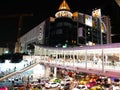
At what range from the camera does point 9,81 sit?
92.3 ft

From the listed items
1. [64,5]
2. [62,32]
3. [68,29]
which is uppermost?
[64,5]

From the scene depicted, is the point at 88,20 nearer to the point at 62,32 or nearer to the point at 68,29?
the point at 68,29

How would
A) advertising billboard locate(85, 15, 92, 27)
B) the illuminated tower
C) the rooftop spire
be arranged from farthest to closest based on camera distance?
the rooftop spire, advertising billboard locate(85, 15, 92, 27), the illuminated tower

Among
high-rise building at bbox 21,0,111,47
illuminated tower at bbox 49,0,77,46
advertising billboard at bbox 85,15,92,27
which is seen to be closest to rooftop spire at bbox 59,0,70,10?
high-rise building at bbox 21,0,111,47

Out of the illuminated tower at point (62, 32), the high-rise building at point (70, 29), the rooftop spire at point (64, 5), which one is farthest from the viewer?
the rooftop spire at point (64, 5)

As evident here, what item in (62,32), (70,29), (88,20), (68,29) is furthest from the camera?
(88,20)

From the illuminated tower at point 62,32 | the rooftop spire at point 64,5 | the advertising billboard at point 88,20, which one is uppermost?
the rooftop spire at point 64,5

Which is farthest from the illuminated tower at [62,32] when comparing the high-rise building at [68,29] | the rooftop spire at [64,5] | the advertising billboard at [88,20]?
the rooftop spire at [64,5]

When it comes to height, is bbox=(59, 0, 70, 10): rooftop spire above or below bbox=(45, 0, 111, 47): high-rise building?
above

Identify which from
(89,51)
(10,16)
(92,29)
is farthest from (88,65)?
(10,16)

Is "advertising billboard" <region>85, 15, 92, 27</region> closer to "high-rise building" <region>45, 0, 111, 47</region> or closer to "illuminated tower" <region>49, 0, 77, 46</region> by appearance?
"high-rise building" <region>45, 0, 111, 47</region>

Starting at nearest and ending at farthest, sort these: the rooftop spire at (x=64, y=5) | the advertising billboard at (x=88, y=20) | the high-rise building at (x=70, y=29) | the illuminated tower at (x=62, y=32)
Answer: the illuminated tower at (x=62, y=32), the high-rise building at (x=70, y=29), the advertising billboard at (x=88, y=20), the rooftop spire at (x=64, y=5)

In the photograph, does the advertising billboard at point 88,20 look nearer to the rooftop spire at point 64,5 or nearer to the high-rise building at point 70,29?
the high-rise building at point 70,29

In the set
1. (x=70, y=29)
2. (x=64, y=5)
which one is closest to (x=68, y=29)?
(x=70, y=29)
